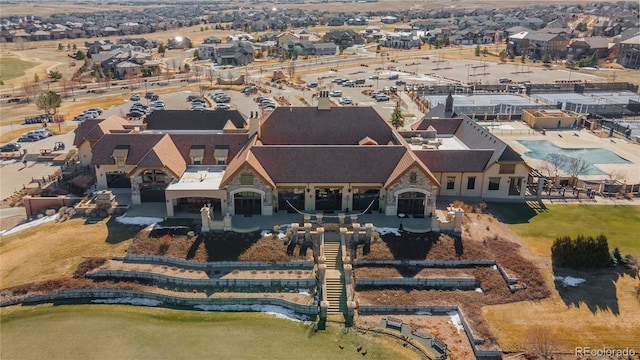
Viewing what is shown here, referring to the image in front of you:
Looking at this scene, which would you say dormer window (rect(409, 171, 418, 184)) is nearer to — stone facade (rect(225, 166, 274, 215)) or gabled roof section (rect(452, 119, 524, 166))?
gabled roof section (rect(452, 119, 524, 166))

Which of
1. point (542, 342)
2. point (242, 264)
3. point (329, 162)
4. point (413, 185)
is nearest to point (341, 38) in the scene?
point (329, 162)

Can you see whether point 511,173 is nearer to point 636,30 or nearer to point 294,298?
point 294,298

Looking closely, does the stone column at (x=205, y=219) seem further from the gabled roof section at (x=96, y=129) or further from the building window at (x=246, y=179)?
the gabled roof section at (x=96, y=129)

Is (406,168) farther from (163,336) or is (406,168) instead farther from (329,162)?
(163,336)

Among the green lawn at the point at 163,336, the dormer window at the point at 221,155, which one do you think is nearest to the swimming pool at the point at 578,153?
the dormer window at the point at 221,155

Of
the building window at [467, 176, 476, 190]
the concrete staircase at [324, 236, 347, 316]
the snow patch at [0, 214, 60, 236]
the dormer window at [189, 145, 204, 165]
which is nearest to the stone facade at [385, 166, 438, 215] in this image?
the concrete staircase at [324, 236, 347, 316]

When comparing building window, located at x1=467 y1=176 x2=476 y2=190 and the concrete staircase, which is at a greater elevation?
building window, located at x1=467 y1=176 x2=476 y2=190
